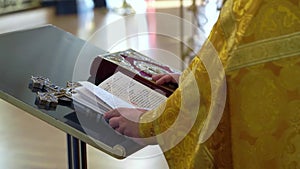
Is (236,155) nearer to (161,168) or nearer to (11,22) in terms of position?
(161,168)

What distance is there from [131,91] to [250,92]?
384mm

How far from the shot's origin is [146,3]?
17.5ft

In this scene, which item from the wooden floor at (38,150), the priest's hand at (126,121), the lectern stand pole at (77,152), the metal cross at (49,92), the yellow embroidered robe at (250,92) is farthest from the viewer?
the wooden floor at (38,150)

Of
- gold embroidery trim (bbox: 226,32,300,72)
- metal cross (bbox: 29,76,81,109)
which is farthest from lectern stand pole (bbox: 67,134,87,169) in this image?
gold embroidery trim (bbox: 226,32,300,72)

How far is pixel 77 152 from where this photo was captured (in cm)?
133

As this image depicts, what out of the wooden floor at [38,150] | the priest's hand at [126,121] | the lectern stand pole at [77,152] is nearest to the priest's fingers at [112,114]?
the priest's hand at [126,121]

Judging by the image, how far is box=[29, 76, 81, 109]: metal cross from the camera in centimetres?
114

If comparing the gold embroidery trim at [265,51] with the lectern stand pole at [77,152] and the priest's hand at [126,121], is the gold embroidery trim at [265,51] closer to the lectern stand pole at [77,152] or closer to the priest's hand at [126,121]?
the priest's hand at [126,121]

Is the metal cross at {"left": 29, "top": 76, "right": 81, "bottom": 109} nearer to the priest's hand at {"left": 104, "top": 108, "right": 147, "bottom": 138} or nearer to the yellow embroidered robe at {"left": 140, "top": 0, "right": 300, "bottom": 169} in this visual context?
the priest's hand at {"left": 104, "top": 108, "right": 147, "bottom": 138}

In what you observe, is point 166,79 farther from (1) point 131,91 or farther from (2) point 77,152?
(2) point 77,152

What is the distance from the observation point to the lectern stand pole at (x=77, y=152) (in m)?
1.32

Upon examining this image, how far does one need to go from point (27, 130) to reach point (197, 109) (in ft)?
6.12

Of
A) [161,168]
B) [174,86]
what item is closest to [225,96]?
[174,86]

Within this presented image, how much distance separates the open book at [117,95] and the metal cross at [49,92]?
0.08 ft
